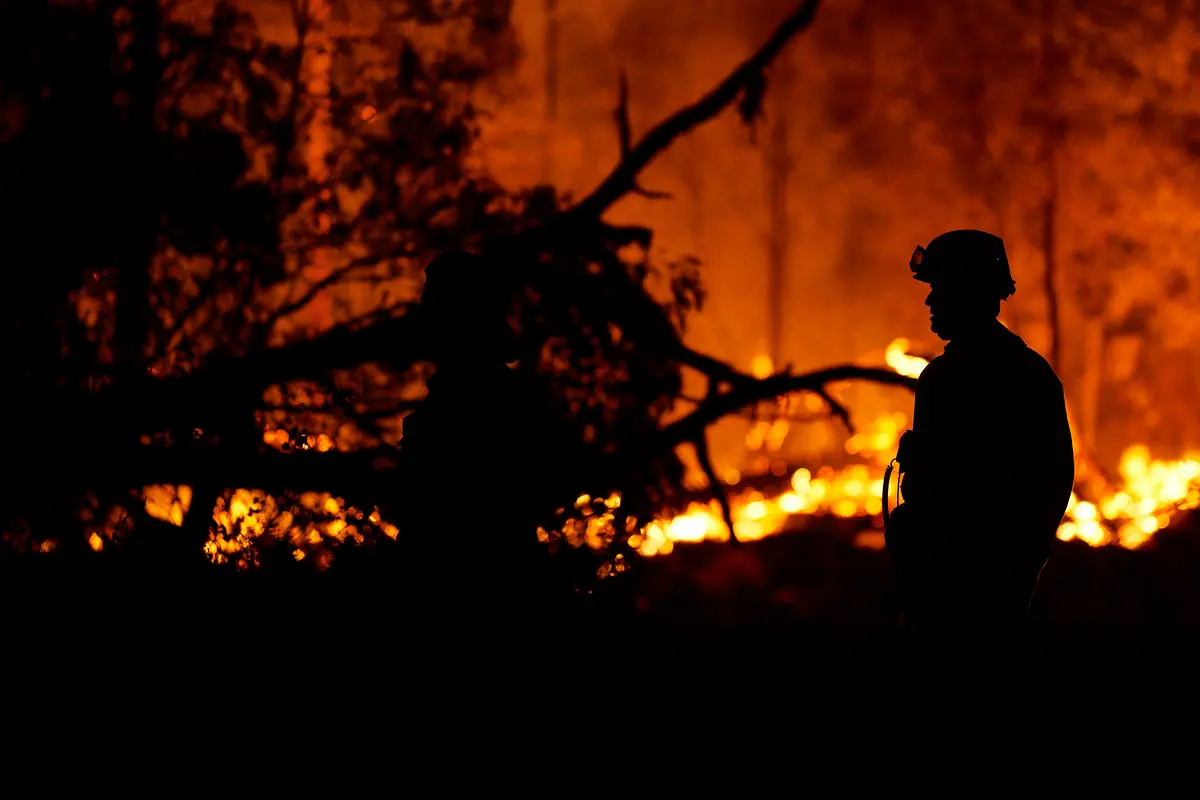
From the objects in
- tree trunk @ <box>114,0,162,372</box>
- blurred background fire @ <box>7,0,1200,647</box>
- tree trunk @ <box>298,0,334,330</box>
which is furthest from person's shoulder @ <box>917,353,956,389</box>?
tree trunk @ <box>298,0,334,330</box>

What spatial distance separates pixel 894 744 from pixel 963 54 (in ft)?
60.2

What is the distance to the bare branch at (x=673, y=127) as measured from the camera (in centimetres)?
592

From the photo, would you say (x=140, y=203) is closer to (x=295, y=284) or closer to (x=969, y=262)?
(x=295, y=284)

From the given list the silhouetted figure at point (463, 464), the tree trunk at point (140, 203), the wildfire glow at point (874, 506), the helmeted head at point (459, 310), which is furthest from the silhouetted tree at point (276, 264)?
the helmeted head at point (459, 310)

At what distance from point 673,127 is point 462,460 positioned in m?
3.36

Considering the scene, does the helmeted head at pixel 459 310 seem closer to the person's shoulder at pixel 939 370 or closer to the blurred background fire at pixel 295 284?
the blurred background fire at pixel 295 284

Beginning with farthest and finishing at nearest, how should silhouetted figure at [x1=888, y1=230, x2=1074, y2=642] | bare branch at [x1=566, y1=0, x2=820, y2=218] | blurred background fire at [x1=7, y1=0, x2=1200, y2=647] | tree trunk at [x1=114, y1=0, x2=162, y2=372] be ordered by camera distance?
tree trunk at [x1=114, y1=0, x2=162, y2=372]
bare branch at [x1=566, y1=0, x2=820, y2=218]
blurred background fire at [x1=7, y1=0, x2=1200, y2=647]
silhouetted figure at [x1=888, y1=230, x2=1074, y2=642]

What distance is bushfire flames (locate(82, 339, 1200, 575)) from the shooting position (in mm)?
5129

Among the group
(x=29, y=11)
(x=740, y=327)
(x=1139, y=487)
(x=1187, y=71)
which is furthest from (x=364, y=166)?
(x=740, y=327)

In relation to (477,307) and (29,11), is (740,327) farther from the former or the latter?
(477,307)

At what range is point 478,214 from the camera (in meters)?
7.00

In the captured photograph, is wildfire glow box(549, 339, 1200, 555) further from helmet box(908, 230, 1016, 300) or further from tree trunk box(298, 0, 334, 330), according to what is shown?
helmet box(908, 230, 1016, 300)

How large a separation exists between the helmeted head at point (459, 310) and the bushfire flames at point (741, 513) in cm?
183

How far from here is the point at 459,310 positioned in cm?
317
